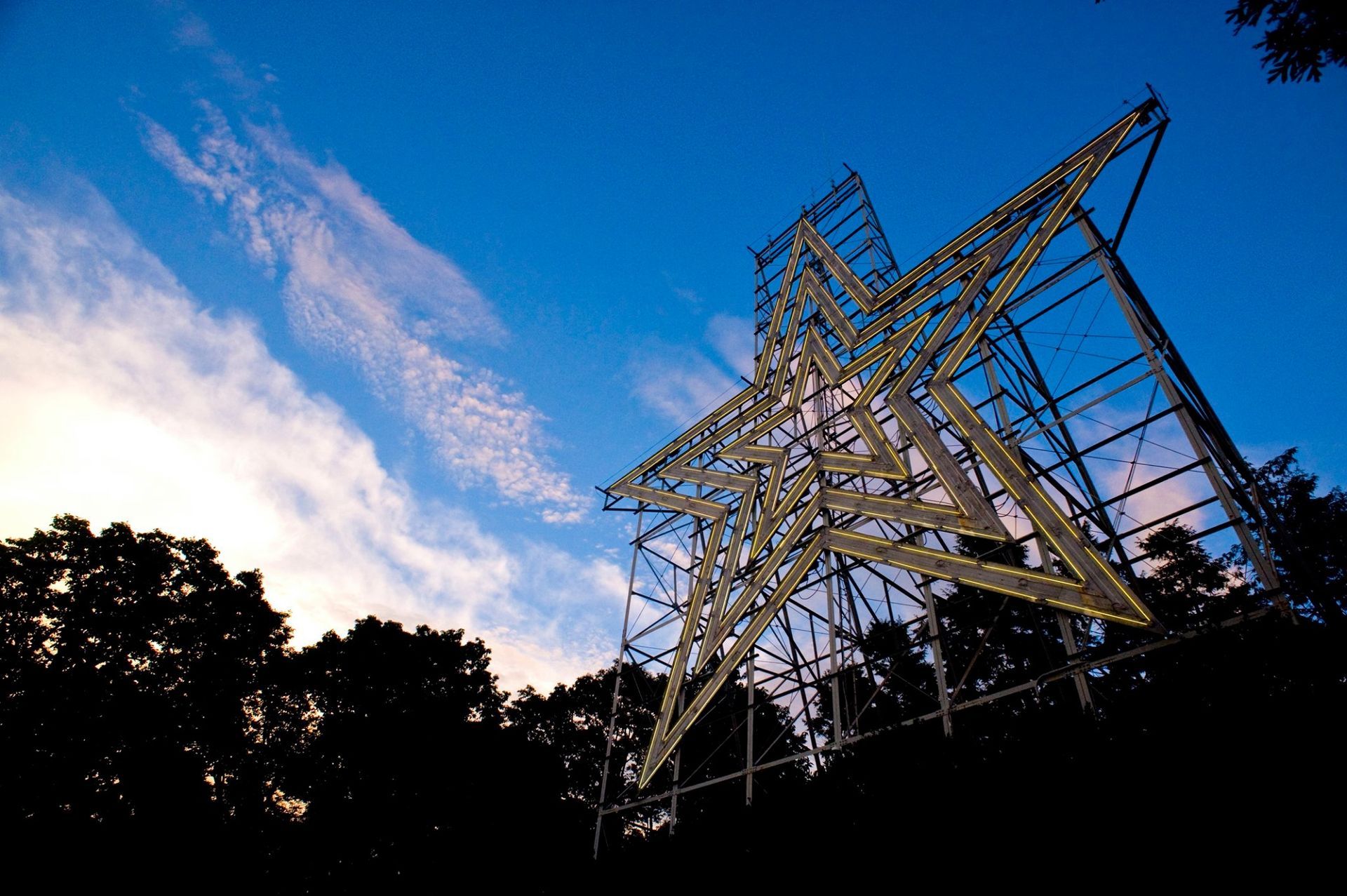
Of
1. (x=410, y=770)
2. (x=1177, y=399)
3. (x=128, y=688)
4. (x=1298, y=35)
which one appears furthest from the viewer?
(x=410, y=770)

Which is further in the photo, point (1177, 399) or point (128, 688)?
point (128, 688)

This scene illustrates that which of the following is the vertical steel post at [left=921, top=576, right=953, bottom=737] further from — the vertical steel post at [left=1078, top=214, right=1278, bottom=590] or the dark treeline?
the vertical steel post at [left=1078, top=214, right=1278, bottom=590]

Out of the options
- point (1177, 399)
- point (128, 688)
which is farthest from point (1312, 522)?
point (128, 688)

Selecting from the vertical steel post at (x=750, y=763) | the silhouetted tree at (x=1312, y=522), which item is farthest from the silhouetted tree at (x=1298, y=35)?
the silhouetted tree at (x=1312, y=522)

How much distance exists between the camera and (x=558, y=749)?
3089cm

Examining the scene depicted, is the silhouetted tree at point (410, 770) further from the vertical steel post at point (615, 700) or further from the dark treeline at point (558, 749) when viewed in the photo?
the vertical steel post at point (615, 700)

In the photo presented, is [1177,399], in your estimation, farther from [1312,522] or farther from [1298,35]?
[1312,522]

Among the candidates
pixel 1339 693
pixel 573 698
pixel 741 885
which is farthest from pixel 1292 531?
pixel 573 698

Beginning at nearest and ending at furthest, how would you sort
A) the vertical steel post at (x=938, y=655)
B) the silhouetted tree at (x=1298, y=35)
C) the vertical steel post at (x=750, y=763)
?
1. the silhouetted tree at (x=1298, y=35)
2. the vertical steel post at (x=938, y=655)
3. the vertical steel post at (x=750, y=763)

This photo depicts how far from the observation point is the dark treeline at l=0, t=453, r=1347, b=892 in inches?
203

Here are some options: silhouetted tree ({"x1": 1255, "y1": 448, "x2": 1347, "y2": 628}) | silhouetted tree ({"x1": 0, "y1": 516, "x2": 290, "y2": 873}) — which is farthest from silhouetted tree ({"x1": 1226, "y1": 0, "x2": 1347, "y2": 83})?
silhouetted tree ({"x1": 0, "y1": 516, "x2": 290, "y2": 873})

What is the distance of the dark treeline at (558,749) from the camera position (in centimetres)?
516

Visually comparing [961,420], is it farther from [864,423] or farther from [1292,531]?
[1292,531]

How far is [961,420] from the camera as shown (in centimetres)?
1092
